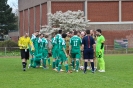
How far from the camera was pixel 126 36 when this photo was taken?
58.8 meters

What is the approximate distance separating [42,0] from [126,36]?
1510 centimetres

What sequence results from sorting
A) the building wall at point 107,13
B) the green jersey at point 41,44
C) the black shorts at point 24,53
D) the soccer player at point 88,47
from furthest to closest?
the building wall at point 107,13
the green jersey at point 41,44
the black shorts at point 24,53
the soccer player at point 88,47

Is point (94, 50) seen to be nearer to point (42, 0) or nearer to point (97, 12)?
point (97, 12)

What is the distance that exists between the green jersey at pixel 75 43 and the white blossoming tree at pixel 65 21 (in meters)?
32.5

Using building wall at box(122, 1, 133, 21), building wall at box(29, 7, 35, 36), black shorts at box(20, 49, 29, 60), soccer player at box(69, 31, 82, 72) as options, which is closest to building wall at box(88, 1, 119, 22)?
building wall at box(122, 1, 133, 21)

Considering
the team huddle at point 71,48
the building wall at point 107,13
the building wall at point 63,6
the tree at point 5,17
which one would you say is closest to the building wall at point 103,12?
the building wall at point 107,13

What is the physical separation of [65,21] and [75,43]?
33.4 metres

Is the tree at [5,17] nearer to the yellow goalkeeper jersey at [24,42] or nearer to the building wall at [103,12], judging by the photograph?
the building wall at [103,12]

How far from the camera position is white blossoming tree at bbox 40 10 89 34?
2108 inches

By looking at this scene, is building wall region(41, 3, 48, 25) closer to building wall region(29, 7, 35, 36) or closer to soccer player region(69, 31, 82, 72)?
building wall region(29, 7, 35, 36)

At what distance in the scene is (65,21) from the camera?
53688 mm

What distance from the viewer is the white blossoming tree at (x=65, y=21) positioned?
5353 centimetres

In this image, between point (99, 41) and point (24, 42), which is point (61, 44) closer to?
point (99, 41)

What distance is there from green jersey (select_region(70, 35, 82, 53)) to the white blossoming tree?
32.5 m
